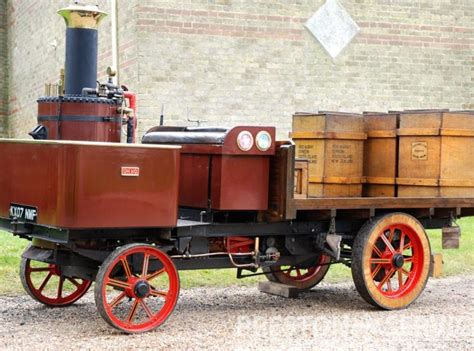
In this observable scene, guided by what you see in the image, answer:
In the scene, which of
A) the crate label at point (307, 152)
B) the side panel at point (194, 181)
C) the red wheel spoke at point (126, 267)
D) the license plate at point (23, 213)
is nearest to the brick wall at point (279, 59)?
the crate label at point (307, 152)

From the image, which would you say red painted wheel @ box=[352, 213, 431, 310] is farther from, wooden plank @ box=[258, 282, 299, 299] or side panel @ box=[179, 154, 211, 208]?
side panel @ box=[179, 154, 211, 208]

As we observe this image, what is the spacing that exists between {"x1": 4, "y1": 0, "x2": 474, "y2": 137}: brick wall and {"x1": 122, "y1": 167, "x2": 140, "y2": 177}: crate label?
770 cm

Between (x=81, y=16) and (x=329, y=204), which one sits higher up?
(x=81, y=16)

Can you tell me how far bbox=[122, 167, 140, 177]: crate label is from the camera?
6.73m

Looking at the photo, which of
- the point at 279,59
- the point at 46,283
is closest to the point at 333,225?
the point at 46,283

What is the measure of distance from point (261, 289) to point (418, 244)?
165 centimetres

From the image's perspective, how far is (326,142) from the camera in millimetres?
8359

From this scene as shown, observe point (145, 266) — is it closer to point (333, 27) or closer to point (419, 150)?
point (419, 150)

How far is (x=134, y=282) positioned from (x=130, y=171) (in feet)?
2.93

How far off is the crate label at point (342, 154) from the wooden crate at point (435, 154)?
50 centimetres

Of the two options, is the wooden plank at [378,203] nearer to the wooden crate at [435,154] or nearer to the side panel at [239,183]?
the wooden crate at [435,154]

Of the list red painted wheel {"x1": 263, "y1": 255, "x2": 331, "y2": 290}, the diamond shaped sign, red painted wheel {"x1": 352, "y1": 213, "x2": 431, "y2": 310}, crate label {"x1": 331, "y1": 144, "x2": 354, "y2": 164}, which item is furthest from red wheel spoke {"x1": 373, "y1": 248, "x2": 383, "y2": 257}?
the diamond shaped sign

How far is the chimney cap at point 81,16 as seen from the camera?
307 inches

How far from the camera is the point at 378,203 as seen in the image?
8.13 m
